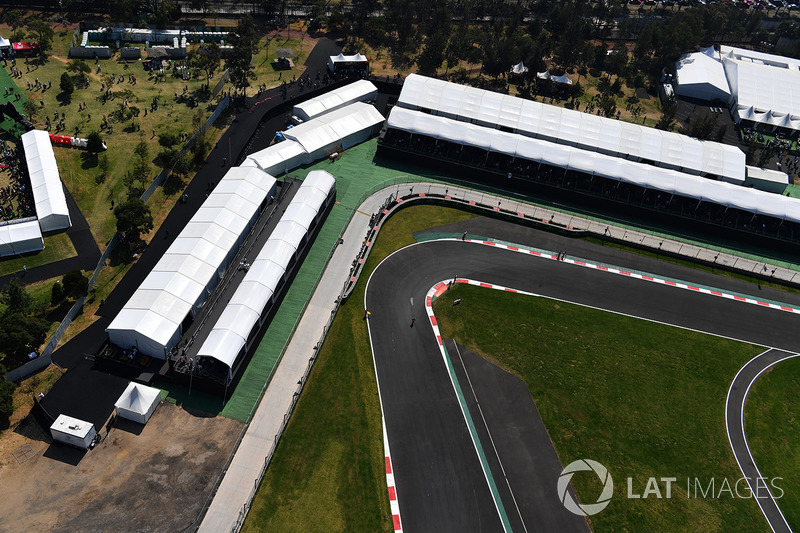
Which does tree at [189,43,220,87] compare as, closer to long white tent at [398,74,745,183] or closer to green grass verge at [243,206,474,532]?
long white tent at [398,74,745,183]

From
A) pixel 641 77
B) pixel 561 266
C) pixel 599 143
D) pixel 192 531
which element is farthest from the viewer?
pixel 641 77

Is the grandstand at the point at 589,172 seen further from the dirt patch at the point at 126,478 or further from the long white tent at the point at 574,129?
the dirt patch at the point at 126,478

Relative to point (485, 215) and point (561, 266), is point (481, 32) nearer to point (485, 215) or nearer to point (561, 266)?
point (485, 215)

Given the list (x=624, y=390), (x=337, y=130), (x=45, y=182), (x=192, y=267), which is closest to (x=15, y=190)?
(x=45, y=182)

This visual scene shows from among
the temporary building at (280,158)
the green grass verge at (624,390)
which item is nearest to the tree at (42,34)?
the temporary building at (280,158)

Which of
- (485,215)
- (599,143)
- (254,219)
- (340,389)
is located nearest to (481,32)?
(599,143)

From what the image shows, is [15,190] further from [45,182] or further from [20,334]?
[20,334]
